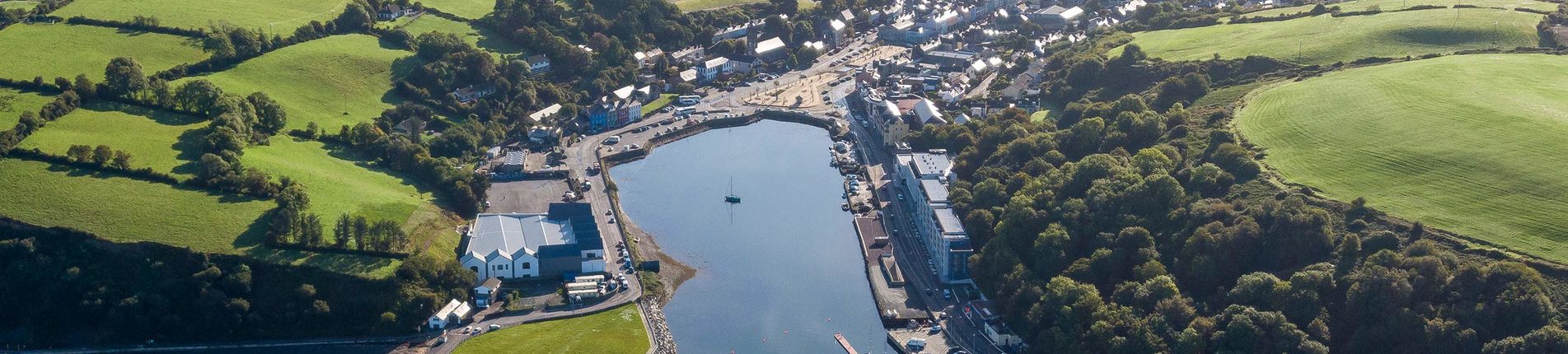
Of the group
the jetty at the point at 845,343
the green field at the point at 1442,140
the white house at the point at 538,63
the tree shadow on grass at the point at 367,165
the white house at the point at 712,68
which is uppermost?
the green field at the point at 1442,140

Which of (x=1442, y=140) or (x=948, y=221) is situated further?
(x=948, y=221)

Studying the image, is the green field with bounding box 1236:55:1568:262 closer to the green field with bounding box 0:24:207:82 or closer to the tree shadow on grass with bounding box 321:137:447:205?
the tree shadow on grass with bounding box 321:137:447:205

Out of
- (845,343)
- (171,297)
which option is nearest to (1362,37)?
(845,343)

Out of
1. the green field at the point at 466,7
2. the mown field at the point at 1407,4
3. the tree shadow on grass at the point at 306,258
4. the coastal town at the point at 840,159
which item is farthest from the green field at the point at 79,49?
the mown field at the point at 1407,4

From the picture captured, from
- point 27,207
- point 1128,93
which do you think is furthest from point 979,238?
point 27,207

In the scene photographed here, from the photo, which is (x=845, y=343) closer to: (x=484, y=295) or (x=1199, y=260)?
(x=1199, y=260)

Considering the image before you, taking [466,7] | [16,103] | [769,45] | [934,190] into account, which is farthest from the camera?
[769,45]

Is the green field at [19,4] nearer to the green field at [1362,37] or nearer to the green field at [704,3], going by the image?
the green field at [704,3]
